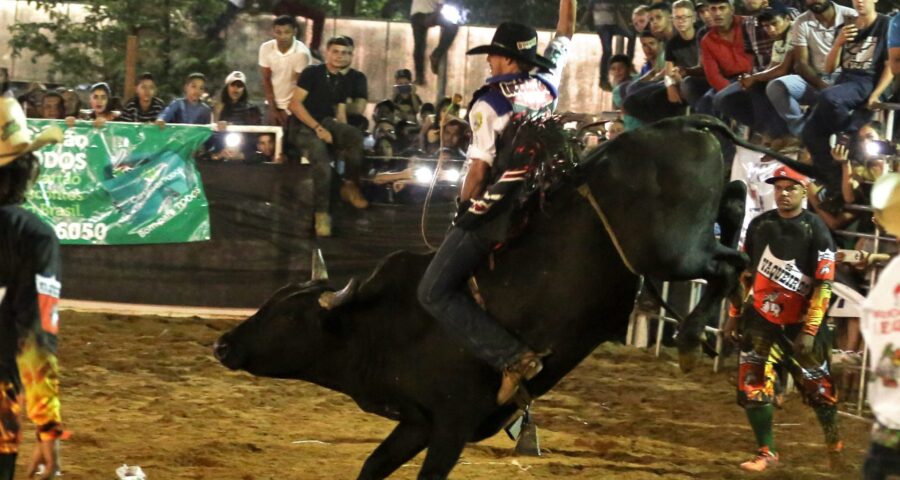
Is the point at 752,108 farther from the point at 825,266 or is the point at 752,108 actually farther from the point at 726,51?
the point at 825,266

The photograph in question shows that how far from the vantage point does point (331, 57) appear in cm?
1302

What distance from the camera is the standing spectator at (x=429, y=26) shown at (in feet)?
56.1

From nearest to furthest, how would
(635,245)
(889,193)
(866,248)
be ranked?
1. (889,193)
2. (635,245)
3. (866,248)

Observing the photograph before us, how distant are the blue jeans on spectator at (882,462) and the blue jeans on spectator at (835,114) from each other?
19.9 feet

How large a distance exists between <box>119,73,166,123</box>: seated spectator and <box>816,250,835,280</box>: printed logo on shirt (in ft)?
27.3

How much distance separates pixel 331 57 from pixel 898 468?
32.0 feet

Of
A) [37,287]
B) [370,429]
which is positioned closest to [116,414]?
[370,429]

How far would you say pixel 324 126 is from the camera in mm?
12930

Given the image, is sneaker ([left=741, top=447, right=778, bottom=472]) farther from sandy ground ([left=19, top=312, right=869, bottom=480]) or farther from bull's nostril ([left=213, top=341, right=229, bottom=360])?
bull's nostril ([left=213, top=341, right=229, bottom=360])

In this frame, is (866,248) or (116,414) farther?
(866,248)

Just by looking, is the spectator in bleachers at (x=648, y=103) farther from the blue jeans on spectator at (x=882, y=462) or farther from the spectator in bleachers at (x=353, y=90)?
the blue jeans on spectator at (x=882, y=462)

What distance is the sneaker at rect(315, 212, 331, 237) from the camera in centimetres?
1323

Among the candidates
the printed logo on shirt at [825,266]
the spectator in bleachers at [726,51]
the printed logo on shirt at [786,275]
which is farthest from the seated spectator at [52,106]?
the printed logo on shirt at [825,266]

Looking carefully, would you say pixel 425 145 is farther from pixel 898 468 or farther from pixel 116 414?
pixel 898 468
